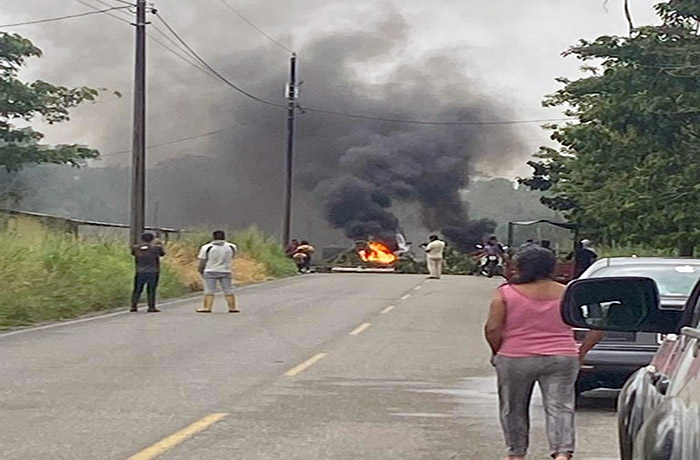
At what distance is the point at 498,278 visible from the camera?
43.6 m

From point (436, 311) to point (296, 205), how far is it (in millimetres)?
32799

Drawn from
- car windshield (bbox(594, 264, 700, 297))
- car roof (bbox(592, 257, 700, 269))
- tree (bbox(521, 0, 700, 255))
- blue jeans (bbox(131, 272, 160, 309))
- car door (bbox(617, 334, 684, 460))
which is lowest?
blue jeans (bbox(131, 272, 160, 309))

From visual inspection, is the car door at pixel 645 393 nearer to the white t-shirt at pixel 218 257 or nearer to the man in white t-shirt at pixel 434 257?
the white t-shirt at pixel 218 257

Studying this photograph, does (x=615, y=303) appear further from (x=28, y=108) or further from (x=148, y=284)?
(x=28, y=108)

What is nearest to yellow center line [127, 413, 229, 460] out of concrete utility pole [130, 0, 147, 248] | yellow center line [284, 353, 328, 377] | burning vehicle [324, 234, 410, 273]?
yellow center line [284, 353, 328, 377]

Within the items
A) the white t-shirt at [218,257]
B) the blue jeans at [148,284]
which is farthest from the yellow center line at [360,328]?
the blue jeans at [148,284]

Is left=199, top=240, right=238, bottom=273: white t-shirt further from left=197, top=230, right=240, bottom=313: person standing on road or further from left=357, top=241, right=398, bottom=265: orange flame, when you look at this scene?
left=357, top=241, right=398, bottom=265: orange flame

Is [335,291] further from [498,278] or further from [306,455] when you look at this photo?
[306,455]

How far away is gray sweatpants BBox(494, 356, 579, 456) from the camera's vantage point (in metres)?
7.55

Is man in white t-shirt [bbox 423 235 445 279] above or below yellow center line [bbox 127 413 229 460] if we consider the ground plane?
above

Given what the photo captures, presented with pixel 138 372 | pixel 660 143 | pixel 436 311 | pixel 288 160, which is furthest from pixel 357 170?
pixel 138 372

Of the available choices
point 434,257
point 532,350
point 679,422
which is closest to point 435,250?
point 434,257

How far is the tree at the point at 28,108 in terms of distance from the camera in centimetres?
3303

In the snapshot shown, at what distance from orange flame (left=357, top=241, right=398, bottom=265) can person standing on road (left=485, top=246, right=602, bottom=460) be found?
146 ft
